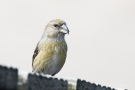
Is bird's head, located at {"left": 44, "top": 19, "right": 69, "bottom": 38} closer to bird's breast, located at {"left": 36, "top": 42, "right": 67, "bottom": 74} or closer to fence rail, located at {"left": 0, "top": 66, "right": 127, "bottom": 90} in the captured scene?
bird's breast, located at {"left": 36, "top": 42, "right": 67, "bottom": 74}

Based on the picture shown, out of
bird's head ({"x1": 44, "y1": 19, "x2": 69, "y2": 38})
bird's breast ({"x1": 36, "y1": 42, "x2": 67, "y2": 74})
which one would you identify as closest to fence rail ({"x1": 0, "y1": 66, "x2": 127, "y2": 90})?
bird's breast ({"x1": 36, "y1": 42, "x2": 67, "y2": 74})

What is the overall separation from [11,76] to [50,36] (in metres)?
4.50

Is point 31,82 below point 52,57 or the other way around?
the other way around

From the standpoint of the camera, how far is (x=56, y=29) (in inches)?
379

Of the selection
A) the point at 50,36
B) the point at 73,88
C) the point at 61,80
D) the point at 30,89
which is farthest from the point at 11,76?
the point at 50,36

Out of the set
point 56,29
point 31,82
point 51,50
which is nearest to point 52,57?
point 51,50

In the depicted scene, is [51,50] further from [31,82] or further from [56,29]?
[31,82]

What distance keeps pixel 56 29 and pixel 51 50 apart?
0.71 meters

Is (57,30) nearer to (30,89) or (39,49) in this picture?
(39,49)

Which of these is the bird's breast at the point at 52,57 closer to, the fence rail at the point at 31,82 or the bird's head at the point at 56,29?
the bird's head at the point at 56,29

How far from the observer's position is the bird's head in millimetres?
9516

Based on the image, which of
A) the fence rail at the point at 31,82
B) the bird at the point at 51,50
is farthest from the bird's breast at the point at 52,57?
the fence rail at the point at 31,82

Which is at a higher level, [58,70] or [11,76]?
[11,76]

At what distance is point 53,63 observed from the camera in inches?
354
